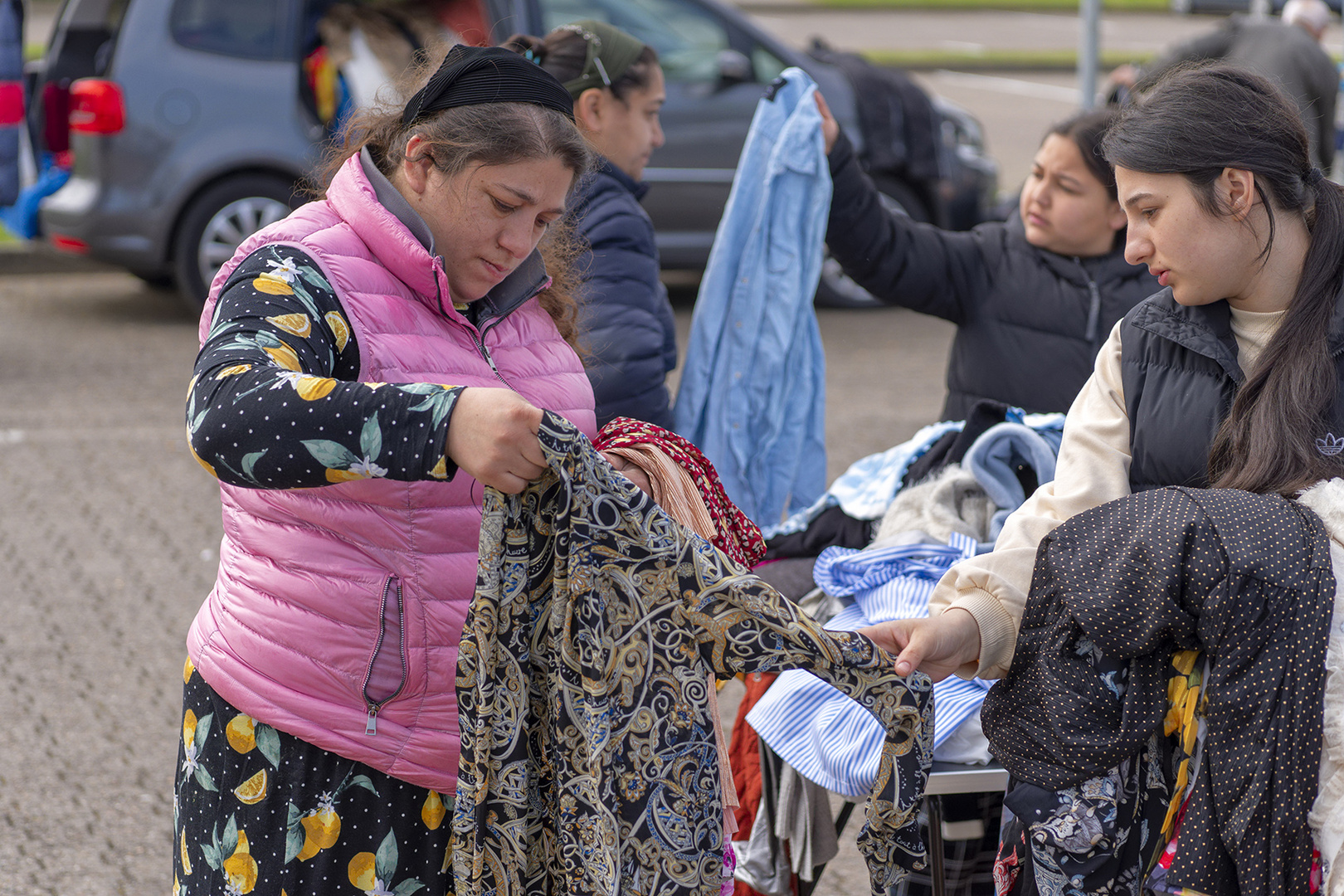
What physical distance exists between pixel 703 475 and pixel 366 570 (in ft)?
1.78

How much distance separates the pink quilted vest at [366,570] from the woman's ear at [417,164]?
6 cm

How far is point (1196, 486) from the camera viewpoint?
1.98 metres

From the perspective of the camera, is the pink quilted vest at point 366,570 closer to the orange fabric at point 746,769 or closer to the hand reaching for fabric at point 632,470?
the hand reaching for fabric at point 632,470

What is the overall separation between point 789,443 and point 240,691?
2.17 m

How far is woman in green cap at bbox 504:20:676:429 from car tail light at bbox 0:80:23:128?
4.95m

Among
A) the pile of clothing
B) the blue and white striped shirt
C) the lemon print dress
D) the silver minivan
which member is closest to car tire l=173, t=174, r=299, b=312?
the silver minivan

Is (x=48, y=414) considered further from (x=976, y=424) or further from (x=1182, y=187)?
(x=1182, y=187)

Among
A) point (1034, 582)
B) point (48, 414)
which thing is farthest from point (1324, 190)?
point (48, 414)

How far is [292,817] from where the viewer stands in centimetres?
186

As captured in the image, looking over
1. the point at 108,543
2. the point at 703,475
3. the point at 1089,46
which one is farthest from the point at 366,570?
the point at 1089,46

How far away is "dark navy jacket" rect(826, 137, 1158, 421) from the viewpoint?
3.30 metres

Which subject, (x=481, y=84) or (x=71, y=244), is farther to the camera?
(x=71, y=244)

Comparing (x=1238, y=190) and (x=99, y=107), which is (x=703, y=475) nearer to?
(x=1238, y=190)

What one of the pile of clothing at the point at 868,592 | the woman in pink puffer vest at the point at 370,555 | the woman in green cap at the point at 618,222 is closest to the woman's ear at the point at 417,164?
the woman in pink puffer vest at the point at 370,555
